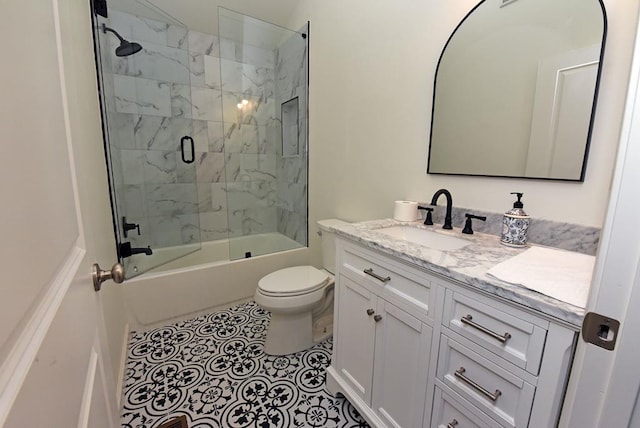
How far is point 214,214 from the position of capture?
118 inches

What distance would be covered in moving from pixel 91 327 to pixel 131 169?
2.32 meters

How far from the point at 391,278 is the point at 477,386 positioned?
41 cm

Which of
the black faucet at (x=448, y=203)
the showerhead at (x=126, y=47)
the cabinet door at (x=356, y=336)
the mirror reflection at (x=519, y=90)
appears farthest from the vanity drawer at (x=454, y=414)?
the showerhead at (x=126, y=47)

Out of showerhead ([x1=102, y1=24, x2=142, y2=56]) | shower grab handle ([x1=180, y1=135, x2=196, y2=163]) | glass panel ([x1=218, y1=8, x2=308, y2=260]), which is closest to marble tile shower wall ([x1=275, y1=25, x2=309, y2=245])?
glass panel ([x1=218, y1=8, x2=308, y2=260])

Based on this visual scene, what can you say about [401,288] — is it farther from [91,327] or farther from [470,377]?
[91,327]

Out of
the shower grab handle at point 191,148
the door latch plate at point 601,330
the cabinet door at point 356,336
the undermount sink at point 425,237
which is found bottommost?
the cabinet door at point 356,336

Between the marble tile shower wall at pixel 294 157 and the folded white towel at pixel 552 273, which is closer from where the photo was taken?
the folded white towel at pixel 552 273

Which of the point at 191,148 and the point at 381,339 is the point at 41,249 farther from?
the point at 191,148

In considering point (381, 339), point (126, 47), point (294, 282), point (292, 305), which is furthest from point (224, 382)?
point (126, 47)

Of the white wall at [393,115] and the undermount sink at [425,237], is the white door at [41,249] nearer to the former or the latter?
the undermount sink at [425,237]

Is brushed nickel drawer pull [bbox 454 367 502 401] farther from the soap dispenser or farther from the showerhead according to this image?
the showerhead

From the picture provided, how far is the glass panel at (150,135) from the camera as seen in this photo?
2188 millimetres

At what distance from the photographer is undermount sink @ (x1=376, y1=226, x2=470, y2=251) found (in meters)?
1.25

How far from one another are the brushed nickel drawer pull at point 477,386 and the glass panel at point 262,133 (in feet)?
6.29
